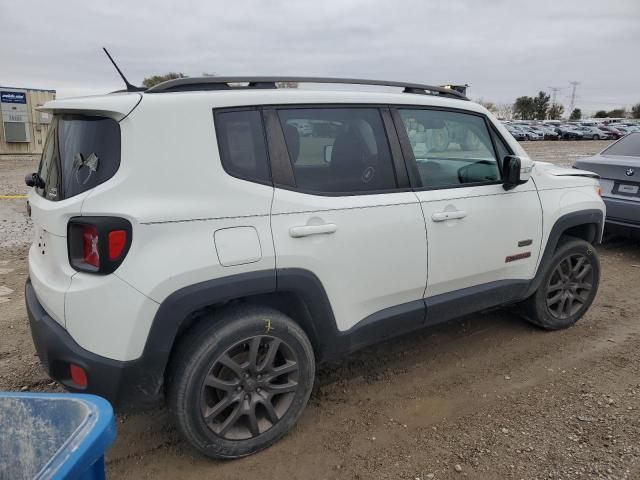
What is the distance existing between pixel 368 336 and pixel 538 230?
1.62 m

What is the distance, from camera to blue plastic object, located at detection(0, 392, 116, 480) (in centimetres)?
136

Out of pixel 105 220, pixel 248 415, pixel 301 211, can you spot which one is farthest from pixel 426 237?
pixel 105 220

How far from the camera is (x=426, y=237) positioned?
10.1ft

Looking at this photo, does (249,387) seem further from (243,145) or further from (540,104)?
(540,104)

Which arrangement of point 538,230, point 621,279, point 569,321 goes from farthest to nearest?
point 621,279 < point 569,321 < point 538,230

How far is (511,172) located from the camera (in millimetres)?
3447

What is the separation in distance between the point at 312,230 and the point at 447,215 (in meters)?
0.99

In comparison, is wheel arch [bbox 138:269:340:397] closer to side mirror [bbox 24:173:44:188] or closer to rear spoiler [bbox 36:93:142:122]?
rear spoiler [bbox 36:93:142:122]

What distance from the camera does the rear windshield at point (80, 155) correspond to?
7.52 ft

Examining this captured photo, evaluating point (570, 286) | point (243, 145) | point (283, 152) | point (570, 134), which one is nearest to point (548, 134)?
point (570, 134)

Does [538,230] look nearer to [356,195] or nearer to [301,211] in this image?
[356,195]

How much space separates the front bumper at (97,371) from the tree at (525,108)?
324 feet

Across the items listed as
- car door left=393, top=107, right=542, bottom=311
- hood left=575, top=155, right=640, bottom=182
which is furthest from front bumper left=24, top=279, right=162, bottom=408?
hood left=575, top=155, right=640, bottom=182

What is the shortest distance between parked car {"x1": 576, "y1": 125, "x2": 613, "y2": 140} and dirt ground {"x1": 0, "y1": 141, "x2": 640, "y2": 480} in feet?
171
